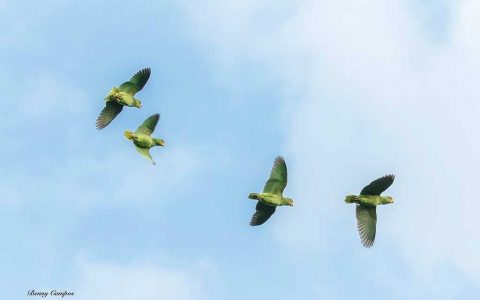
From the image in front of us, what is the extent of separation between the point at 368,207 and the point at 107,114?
16.3m

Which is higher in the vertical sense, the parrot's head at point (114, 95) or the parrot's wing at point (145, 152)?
the parrot's head at point (114, 95)

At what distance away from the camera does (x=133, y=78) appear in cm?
6022

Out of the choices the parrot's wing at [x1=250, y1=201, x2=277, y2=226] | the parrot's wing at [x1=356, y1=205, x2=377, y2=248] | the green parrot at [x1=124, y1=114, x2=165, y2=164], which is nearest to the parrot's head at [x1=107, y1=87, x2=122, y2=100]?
the green parrot at [x1=124, y1=114, x2=165, y2=164]

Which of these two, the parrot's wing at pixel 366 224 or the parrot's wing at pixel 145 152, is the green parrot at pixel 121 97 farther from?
the parrot's wing at pixel 366 224

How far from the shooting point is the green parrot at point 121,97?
60031mm

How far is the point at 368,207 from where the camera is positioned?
58.9 metres

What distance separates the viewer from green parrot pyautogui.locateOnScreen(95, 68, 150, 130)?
60.0 meters

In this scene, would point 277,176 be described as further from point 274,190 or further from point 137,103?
point 137,103

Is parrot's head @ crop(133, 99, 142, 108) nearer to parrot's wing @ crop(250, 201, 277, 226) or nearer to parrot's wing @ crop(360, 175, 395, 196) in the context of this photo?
parrot's wing @ crop(250, 201, 277, 226)

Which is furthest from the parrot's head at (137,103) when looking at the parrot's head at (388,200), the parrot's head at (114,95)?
the parrot's head at (388,200)

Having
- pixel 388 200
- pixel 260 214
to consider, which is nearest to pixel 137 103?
pixel 260 214

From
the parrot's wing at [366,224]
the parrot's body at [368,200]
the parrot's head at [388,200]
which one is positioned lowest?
Result: the parrot's wing at [366,224]

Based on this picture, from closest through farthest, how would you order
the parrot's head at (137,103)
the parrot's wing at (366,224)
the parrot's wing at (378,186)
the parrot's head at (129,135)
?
the parrot's wing at (378,186) → the parrot's wing at (366,224) → the parrot's head at (129,135) → the parrot's head at (137,103)

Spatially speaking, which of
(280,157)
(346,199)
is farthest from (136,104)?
(346,199)
